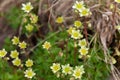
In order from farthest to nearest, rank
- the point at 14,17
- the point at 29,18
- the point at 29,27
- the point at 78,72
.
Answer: the point at 14,17
the point at 29,18
the point at 29,27
the point at 78,72

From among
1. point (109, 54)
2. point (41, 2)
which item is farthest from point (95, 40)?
point (41, 2)

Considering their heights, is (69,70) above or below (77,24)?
below

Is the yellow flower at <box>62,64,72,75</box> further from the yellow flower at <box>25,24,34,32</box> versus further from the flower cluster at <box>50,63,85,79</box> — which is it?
the yellow flower at <box>25,24,34,32</box>

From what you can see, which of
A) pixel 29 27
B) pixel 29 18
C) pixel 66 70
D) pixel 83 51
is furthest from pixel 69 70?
pixel 29 18

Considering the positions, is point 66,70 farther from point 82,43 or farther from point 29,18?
point 29,18

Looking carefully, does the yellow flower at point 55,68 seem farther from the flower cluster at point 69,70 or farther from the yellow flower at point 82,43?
the yellow flower at point 82,43

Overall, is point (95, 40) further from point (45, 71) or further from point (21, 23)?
point (21, 23)

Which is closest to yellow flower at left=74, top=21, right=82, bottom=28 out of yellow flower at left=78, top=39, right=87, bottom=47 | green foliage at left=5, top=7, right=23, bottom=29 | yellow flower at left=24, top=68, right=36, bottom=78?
yellow flower at left=78, top=39, right=87, bottom=47
